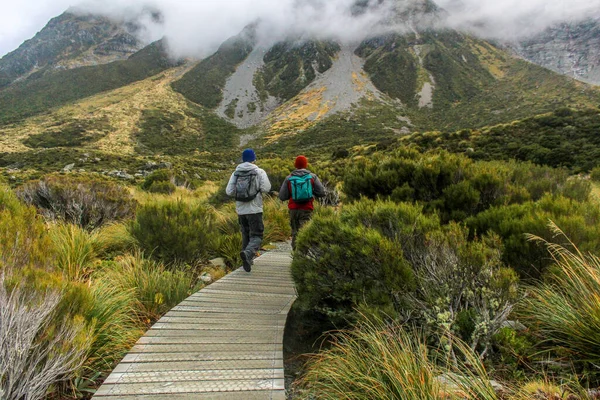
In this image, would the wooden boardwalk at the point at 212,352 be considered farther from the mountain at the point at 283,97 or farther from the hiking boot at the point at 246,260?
the mountain at the point at 283,97

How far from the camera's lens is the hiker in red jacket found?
17.1ft

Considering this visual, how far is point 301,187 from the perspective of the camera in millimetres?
5219

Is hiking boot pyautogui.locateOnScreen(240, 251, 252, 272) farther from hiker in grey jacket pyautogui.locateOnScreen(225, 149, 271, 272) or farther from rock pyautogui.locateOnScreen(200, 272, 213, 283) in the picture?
rock pyautogui.locateOnScreen(200, 272, 213, 283)

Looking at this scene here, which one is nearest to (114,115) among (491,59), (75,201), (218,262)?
(75,201)

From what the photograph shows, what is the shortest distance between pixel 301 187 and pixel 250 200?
0.85 m

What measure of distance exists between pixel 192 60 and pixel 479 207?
19762 centimetres

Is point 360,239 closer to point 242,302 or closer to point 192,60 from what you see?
point 242,302

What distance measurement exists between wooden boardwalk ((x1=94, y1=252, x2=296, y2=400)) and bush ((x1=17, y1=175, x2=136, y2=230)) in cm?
489

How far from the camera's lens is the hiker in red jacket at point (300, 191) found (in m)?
5.22

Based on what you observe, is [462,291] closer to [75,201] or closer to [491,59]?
[75,201]

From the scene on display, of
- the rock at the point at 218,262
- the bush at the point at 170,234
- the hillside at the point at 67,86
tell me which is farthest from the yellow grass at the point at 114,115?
the rock at the point at 218,262

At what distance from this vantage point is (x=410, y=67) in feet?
417

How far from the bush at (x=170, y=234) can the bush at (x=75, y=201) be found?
245 centimetres

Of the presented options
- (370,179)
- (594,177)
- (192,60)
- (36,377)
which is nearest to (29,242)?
(36,377)
